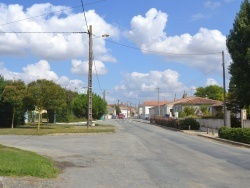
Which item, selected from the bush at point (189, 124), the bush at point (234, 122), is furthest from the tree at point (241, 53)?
the bush at point (189, 124)

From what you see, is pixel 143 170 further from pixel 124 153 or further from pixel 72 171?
pixel 124 153

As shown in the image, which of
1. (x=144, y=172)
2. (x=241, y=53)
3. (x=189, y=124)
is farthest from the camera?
(x=189, y=124)

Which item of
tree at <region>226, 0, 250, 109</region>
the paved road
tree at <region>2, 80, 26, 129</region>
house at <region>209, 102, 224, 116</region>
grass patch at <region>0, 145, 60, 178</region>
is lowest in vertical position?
the paved road

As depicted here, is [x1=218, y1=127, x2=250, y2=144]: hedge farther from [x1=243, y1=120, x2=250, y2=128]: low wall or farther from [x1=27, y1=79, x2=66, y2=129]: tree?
[x1=27, y1=79, x2=66, y2=129]: tree

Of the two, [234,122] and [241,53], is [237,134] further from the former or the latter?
[234,122]

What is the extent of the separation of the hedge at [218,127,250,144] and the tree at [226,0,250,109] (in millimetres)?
8568

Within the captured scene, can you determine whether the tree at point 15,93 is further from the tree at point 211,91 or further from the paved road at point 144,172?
the tree at point 211,91

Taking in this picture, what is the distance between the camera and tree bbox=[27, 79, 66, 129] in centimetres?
3788

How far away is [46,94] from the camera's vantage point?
3794 cm

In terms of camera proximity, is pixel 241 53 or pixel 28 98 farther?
pixel 28 98

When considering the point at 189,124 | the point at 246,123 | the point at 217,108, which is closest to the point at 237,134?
the point at 246,123

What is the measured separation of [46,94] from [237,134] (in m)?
18.6

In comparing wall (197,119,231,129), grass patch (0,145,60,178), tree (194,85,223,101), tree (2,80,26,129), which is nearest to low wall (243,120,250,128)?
wall (197,119,231,129)

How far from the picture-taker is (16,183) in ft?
30.8
